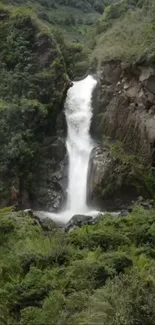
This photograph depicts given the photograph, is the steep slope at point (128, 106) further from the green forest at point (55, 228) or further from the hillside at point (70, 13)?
the hillside at point (70, 13)

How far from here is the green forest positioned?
404 inches

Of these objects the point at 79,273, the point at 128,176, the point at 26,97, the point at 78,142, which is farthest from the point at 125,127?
the point at 79,273

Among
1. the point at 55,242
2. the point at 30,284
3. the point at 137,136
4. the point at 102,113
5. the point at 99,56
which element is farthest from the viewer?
the point at 99,56

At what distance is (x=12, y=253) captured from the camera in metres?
14.7

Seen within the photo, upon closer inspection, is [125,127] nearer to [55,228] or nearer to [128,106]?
[128,106]

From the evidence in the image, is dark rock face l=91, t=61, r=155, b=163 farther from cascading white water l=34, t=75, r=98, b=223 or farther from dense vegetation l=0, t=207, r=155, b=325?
dense vegetation l=0, t=207, r=155, b=325

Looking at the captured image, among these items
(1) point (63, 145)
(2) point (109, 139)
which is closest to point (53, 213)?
(1) point (63, 145)

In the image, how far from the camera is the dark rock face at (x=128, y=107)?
26453 mm

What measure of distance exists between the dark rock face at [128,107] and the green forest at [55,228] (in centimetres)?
79

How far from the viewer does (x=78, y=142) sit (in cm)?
2819

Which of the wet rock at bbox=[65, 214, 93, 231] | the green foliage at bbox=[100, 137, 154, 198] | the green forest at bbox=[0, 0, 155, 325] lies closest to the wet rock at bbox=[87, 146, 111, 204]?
the green foliage at bbox=[100, 137, 154, 198]

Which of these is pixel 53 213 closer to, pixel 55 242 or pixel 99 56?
pixel 55 242

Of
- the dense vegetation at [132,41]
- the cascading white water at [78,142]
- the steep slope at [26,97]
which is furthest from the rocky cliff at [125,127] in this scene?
the steep slope at [26,97]

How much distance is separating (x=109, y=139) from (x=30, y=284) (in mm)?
17184
